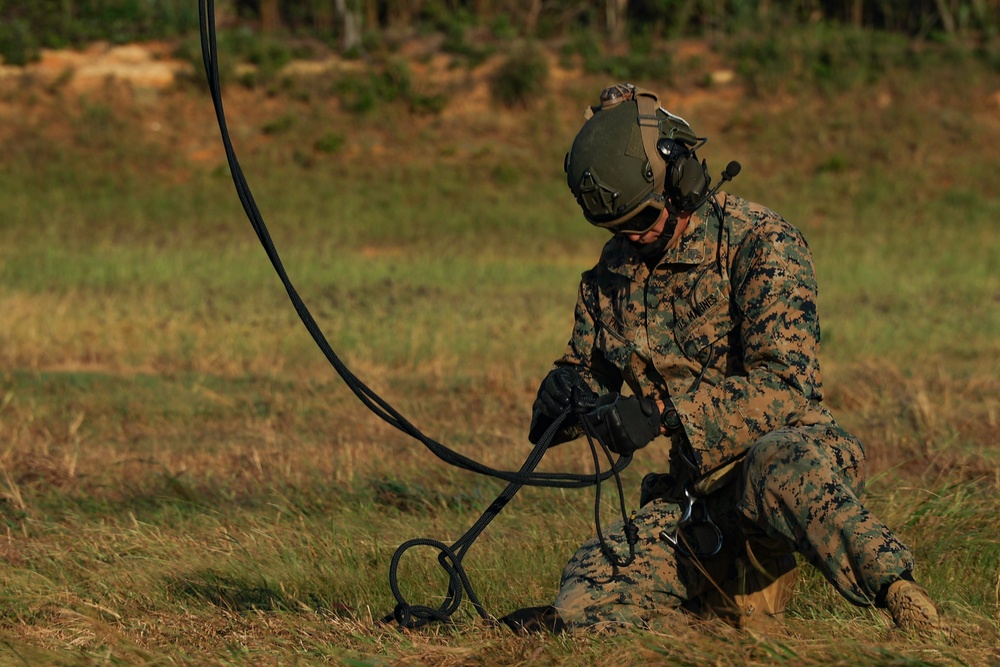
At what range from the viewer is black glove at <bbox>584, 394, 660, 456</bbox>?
3766 mm

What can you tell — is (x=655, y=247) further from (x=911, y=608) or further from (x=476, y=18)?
(x=476, y=18)

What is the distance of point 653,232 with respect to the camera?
421cm

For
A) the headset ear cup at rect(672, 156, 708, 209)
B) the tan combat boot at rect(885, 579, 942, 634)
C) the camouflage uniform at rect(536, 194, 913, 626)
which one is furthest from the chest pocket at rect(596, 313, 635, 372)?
the tan combat boot at rect(885, 579, 942, 634)

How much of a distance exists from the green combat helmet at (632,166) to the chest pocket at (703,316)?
24 cm

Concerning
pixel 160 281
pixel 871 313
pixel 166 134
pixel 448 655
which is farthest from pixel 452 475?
pixel 166 134

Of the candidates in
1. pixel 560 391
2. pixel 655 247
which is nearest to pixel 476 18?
pixel 655 247

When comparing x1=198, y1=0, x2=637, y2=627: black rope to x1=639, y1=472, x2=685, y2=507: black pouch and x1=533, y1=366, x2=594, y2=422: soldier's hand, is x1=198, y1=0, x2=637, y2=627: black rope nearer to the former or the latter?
x1=533, y1=366, x2=594, y2=422: soldier's hand

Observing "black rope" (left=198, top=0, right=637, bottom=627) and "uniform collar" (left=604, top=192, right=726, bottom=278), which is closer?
"black rope" (left=198, top=0, right=637, bottom=627)

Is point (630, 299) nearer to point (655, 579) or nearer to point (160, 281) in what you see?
point (655, 579)

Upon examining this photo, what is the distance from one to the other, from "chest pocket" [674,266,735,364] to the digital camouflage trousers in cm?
41

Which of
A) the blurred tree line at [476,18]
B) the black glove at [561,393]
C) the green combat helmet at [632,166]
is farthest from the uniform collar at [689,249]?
the blurred tree line at [476,18]

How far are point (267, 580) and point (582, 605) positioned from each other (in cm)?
111

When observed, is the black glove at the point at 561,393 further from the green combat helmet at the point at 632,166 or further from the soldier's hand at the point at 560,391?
the green combat helmet at the point at 632,166

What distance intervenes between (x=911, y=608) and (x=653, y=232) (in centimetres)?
139
